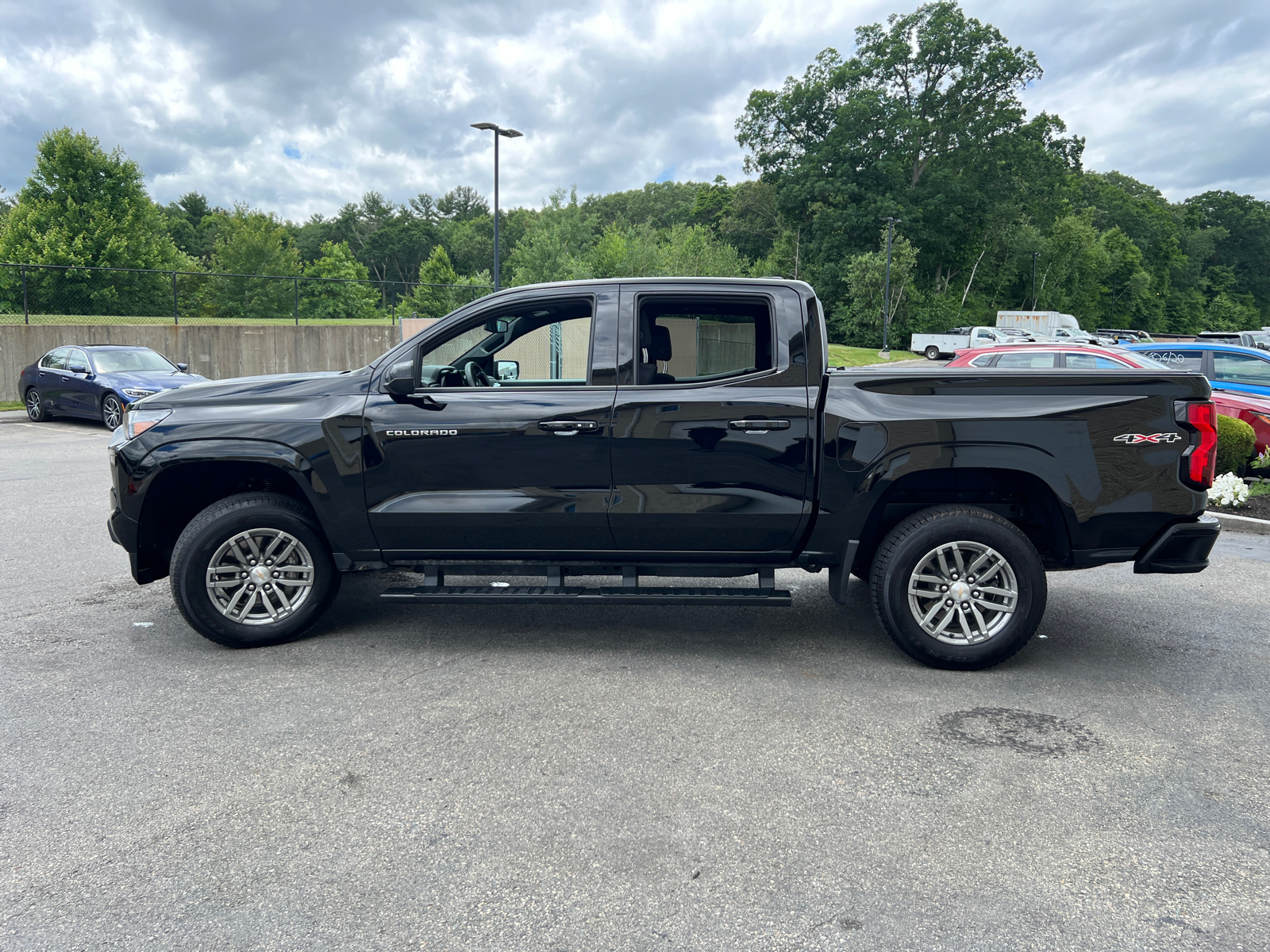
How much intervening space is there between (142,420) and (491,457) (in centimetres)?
198

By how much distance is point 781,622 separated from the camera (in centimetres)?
551

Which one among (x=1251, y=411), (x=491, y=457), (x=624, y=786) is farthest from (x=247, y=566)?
(x=1251, y=411)

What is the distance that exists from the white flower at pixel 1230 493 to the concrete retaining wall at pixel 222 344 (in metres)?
17.3

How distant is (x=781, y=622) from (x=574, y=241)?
42.8 meters

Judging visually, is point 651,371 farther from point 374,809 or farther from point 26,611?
point 26,611

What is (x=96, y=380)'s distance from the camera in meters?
16.1

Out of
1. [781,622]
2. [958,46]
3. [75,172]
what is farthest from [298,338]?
[958,46]

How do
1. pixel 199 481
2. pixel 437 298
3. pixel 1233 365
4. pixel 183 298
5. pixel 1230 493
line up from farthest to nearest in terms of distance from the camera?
pixel 437 298, pixel 183 298, pixel 1233 365, pixel 1230 493, pixel 199 481

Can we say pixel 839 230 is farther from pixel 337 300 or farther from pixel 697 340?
pixel 697 340

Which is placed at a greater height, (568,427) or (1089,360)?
(1089,360)

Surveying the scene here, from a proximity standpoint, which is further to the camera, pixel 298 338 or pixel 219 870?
pixel 298 338

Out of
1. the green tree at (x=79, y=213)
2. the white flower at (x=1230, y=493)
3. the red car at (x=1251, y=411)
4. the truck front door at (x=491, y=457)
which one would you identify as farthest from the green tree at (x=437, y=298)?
the truck front door at (x=491, y=457)

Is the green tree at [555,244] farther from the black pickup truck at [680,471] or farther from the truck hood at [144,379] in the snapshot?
the black pickup truck at [680,471]

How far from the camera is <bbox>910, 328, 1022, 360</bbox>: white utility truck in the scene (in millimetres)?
40531
